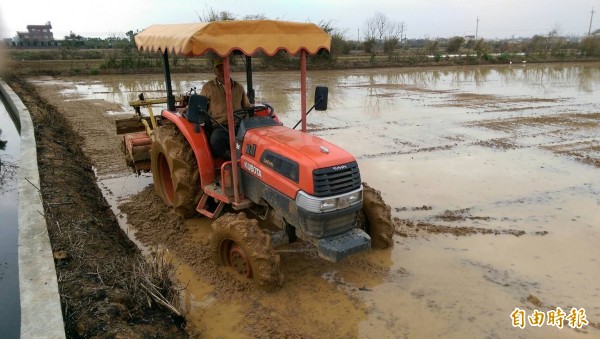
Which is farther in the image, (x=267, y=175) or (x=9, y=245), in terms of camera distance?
(x=9, y=245)

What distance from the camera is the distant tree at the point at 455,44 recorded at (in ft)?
127

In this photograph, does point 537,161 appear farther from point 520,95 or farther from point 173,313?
point 520,95

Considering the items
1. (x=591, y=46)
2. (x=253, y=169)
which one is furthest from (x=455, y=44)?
(x=253, y=169)

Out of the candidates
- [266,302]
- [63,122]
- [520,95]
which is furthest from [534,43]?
[266,302]

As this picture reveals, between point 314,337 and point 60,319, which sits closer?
point 60,319

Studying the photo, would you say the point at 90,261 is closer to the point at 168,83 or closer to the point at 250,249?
the point at 250,249

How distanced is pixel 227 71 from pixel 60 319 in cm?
216

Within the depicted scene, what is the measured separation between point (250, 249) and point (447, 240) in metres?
2.31

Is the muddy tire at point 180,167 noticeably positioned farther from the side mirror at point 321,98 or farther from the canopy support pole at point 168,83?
the side mirror at point 321,98

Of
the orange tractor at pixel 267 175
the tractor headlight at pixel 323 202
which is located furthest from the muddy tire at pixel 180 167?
the tractor headlight at pixel 323 202

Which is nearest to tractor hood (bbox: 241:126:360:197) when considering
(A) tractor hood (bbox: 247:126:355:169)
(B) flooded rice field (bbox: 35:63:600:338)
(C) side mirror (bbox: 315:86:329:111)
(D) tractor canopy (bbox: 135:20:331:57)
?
(A) tractor hood (bbox: 247:126:355:169)

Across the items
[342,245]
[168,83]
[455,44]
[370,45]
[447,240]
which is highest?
[455,44]

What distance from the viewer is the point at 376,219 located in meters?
4.12

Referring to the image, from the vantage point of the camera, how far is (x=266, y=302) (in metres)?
3.47
